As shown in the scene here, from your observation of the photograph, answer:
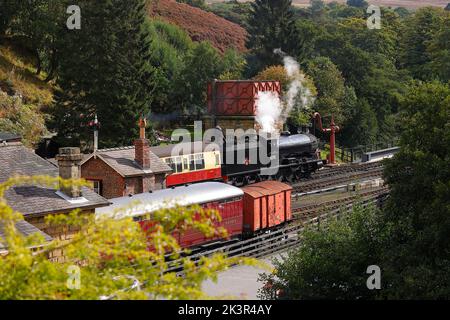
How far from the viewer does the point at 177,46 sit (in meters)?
94.9

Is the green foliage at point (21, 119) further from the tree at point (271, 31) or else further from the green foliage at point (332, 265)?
the green foliage at point (332, 265)

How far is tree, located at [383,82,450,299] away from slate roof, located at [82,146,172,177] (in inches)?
554

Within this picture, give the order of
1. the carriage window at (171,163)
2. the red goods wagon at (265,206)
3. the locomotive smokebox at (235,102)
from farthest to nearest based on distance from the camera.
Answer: the locomotive smokebox at (235,102)
the carriage window at (171,163)
the red goods wagon at (265,206)

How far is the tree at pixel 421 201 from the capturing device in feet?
71.7

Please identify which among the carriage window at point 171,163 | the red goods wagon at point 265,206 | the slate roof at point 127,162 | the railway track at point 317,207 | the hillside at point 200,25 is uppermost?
the hillside at point 200,25

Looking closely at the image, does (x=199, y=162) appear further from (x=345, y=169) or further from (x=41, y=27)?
(x=41, y=27)

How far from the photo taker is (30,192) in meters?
26.9

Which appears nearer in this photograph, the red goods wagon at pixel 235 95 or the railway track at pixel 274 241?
the railway track at pixel 274 241

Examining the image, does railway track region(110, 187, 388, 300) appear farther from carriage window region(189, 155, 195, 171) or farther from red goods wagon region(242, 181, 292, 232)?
carriage window region(189, 155, 195, 171)

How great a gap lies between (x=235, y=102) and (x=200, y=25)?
60.0 meters

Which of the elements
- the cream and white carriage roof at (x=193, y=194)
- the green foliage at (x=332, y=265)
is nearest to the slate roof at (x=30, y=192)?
the cream and white carriage roof at (x=193, y=194)

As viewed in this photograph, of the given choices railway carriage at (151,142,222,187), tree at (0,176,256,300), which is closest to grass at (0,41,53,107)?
railway carriage at (151,142,222,187)

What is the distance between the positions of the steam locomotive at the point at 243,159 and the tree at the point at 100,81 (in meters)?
6.54
